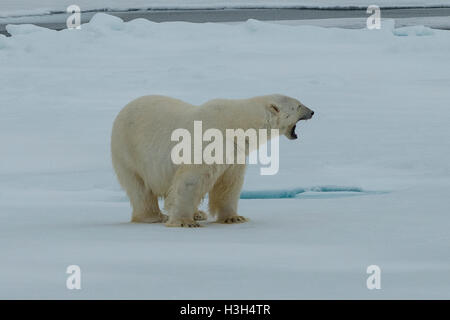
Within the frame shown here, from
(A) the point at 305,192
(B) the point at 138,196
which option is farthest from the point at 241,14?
(B) the point at 138,196

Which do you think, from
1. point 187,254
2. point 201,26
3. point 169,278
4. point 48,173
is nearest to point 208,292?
point 169,278

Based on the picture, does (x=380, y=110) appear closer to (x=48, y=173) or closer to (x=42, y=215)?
(x=48, y=173)

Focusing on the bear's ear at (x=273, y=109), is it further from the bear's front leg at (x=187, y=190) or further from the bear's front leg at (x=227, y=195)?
the bear's front leg at (x=187, y=190)

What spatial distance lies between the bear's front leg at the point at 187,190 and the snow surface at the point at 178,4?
61.2 feet

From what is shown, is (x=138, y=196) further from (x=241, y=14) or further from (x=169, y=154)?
(x=241, y=14)

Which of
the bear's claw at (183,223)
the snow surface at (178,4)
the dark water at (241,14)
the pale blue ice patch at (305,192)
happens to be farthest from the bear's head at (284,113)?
the snow surface at (178,4)

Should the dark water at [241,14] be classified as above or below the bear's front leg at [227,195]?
above

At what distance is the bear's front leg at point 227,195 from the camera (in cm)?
449

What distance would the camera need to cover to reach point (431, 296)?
2.89 metres

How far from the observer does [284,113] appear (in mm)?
4480

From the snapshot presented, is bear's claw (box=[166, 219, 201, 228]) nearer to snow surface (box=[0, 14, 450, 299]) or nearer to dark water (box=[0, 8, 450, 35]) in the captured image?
snow surface (box=[0, 14, 450, 299])

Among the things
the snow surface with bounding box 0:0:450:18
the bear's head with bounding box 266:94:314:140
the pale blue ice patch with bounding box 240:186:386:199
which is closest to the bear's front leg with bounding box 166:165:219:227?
the bear's head with bounding box 266:94:314:140

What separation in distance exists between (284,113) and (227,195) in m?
0.49

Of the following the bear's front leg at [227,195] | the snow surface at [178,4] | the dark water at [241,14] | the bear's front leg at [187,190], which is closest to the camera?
the bear's front leg at [187,190]
